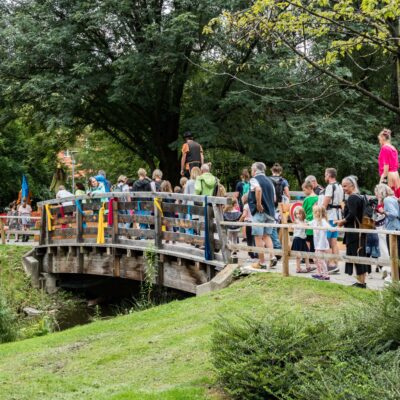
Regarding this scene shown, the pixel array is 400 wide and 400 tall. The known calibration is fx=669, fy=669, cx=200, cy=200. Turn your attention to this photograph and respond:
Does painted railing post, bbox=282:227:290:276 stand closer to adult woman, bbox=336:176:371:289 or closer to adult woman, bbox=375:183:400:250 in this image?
adult woman, bbox=336:176:371:289

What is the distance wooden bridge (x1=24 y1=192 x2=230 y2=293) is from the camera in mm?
12805

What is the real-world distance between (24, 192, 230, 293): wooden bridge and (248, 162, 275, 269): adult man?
0.80 metres

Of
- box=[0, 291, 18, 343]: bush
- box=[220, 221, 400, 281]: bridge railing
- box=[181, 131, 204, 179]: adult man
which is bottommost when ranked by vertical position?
box=[0, 291, 18, 343]: bush

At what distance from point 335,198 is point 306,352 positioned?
6.14 m

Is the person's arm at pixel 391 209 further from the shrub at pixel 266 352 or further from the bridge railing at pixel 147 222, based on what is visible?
the shrub at pixel 266 352

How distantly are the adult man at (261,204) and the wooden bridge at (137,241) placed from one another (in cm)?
80

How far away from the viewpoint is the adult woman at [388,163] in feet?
34.8

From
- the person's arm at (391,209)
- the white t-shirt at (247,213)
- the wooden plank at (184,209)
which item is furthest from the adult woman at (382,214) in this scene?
the wooden plank at (184,209)

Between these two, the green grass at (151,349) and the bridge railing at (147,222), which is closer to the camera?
the green grass at (151,349)

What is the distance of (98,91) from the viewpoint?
23078mm

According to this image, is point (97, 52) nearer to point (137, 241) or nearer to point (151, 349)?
point (137, 241)

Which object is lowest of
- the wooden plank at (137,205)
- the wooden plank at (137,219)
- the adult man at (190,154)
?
the wooden plank at (137,219)

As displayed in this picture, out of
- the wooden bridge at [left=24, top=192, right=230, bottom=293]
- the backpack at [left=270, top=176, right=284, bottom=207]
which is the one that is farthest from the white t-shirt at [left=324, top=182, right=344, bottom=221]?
the wooden bridge at [left=24, top=192, right=230, bottom=293]

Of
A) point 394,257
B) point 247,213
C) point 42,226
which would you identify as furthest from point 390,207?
point 42,226
